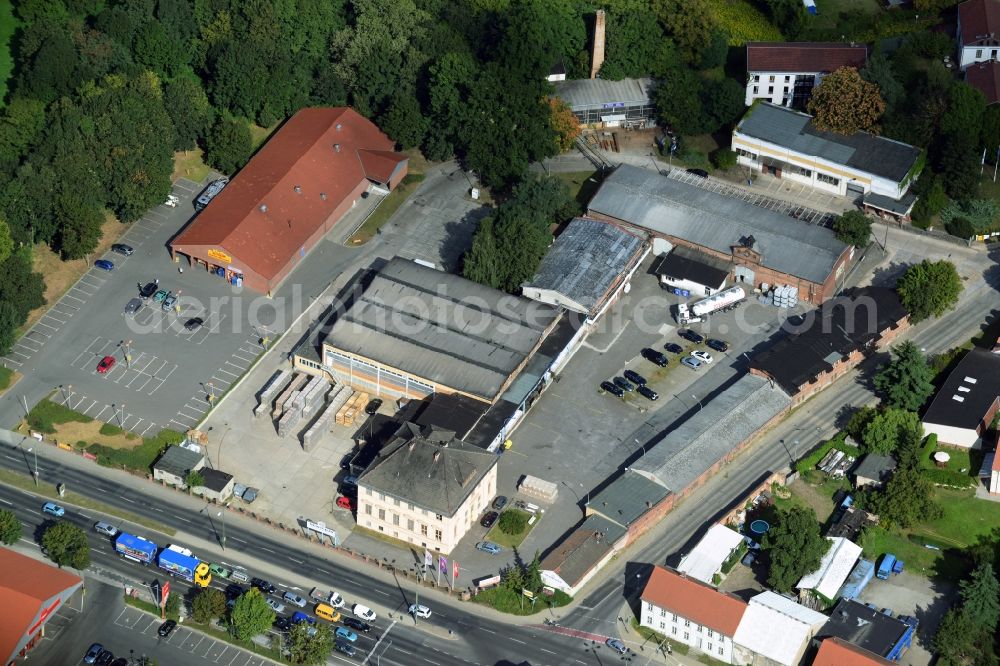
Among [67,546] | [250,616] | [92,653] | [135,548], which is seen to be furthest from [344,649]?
[67,546]

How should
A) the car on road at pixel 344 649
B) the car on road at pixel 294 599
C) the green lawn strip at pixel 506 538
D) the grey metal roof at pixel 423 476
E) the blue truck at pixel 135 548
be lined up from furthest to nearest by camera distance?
the green lawn strip at pixel 506 538, the blue truck at pixel 135 548, the grey metal roof at pixel 423 476, the car on road at pixel 294 599, the car on road at pixel 344 649

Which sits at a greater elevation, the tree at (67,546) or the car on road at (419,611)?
the tree at (67,546)

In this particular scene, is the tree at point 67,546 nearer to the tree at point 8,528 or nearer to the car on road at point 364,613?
the tree at point 8,528

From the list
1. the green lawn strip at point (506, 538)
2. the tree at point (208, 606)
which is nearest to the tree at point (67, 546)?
the tree at point (208, 606)

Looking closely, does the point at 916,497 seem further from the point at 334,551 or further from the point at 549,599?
the point at 334,551

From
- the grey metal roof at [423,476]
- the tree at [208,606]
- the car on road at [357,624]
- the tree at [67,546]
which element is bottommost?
the car on road at [357,624]

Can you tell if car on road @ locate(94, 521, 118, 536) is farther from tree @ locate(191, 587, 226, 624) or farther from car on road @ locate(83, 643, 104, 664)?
car on road @ locate(83, 643, 104, 664)

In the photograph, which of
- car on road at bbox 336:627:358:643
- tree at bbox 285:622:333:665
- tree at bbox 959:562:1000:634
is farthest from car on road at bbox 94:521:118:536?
tree at bbox 959:562:1000:634

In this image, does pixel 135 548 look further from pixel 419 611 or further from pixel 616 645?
pixel 616 645
